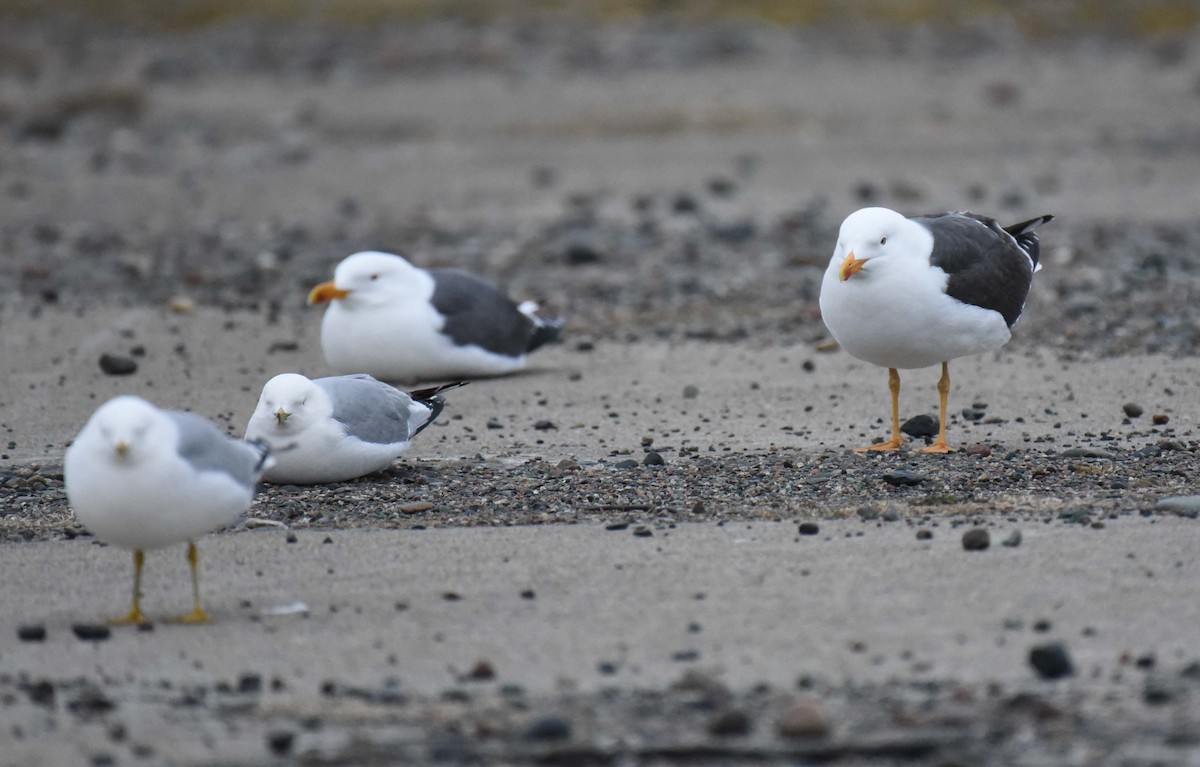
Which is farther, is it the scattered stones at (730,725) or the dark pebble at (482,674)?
the dark pebble at (482,674)

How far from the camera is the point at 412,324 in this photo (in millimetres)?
9023

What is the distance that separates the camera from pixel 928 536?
18.7 feet

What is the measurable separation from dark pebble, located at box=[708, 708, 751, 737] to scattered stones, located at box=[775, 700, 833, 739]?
0.27 ft

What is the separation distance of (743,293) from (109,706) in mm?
7669

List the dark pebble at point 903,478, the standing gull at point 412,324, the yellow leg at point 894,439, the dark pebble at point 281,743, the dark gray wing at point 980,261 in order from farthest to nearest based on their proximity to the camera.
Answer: the standing gull at point 412,324, the yellow leg at point 894,439, the dark gray wing at point 980,261, the dark pebble at point 903,478, the dark pebble at point 281,743

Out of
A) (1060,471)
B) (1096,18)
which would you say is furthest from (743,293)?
(1096,18)

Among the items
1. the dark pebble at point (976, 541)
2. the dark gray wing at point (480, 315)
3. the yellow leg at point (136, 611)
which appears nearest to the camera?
the yellow leg at point (136, 611)

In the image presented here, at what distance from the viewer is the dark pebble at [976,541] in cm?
554

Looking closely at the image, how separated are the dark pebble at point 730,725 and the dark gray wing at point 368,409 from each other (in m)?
2.96

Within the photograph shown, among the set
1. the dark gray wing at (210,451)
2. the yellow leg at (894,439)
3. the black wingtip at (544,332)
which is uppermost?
the black wingtip at (544,332)

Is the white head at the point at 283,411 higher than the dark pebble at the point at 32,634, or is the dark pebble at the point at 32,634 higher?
the white head at the point at 283,411

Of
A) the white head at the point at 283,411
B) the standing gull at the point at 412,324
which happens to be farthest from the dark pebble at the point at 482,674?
the standing gull at the point at 412,324

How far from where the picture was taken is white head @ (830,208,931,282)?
6.81 metres

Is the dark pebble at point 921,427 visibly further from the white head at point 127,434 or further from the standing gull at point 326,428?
the white head at point 127,434
